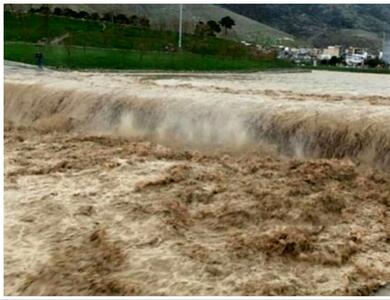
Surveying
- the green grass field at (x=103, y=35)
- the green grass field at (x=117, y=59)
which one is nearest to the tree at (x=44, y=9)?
the green grass field at (x=103, y=35)

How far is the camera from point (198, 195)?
8625 millimetres

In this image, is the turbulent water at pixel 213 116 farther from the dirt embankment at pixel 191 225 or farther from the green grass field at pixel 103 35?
the green grass field at pixel 103 35

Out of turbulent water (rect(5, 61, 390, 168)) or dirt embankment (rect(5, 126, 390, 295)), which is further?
turbulent water (rect(5, 61, 390, 168))

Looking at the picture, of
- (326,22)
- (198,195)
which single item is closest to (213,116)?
(198,195)

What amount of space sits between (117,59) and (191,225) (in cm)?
2274

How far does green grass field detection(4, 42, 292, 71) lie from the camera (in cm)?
2722

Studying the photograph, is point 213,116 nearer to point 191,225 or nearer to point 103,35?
point 191,225

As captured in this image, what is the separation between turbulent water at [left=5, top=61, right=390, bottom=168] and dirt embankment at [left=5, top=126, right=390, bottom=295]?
1.72 feet

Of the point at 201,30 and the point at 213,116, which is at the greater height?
the point at 201,30

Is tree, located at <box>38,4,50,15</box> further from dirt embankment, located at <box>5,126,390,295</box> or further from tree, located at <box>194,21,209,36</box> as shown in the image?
dirt embankment, located at <box>5,126,390,295</box>

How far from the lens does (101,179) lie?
368 inches

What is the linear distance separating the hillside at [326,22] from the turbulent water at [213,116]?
64.4m

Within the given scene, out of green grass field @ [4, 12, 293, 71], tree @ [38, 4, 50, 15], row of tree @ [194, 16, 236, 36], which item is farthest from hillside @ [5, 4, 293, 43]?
green grass field @ [4, 12, 293, 71]

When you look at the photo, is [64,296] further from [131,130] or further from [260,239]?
[131,130]
